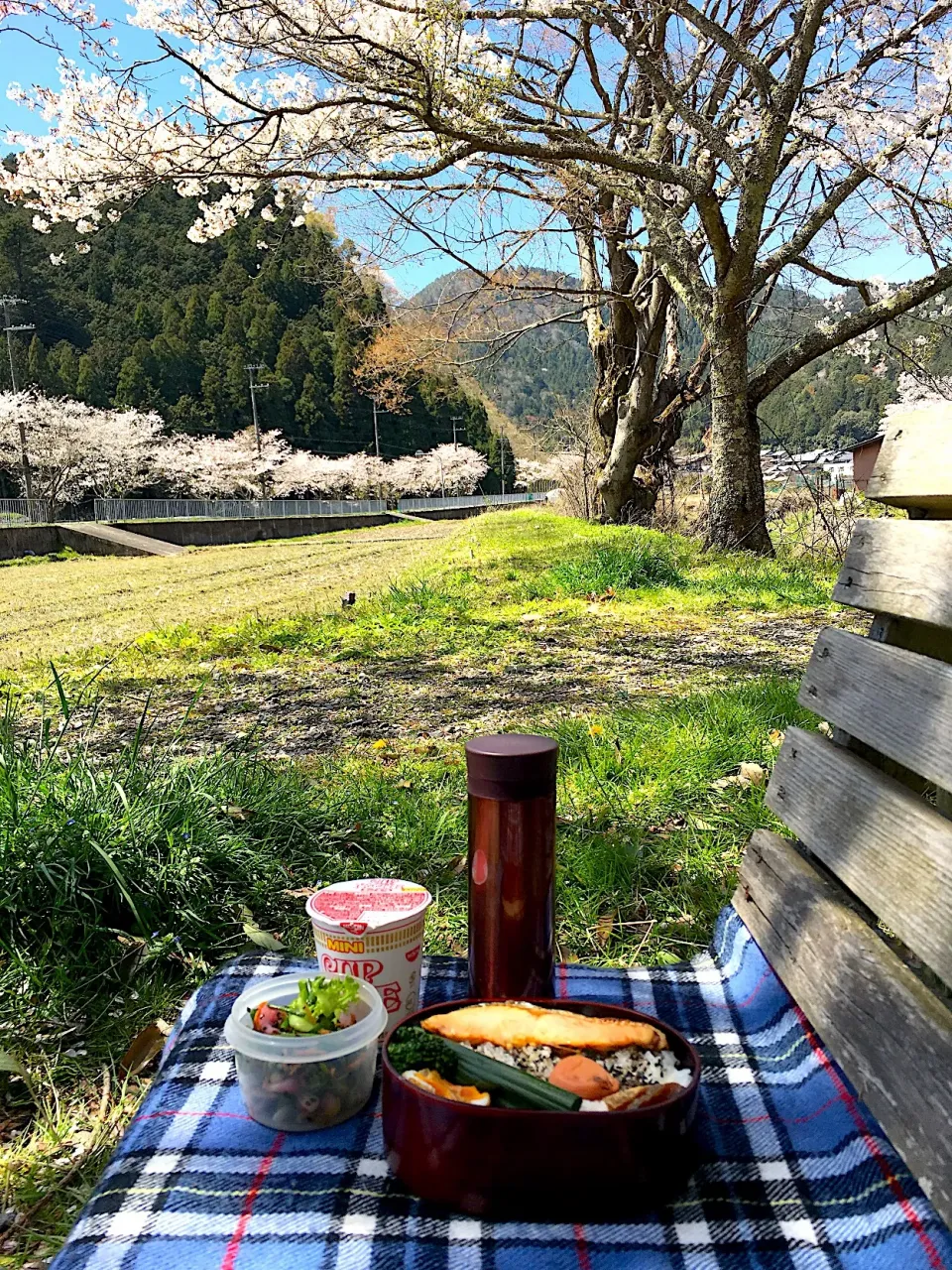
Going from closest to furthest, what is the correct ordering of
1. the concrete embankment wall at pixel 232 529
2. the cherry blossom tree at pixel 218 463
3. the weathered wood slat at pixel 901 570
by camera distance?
the weathered wood slat at pixel 901 570 < the concrete embankment wall at pixel 232 529 < the cherry blossom tree at pixel 218 463

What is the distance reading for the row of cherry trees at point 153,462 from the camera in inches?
1764

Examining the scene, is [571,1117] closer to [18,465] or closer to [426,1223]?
[426,1223]

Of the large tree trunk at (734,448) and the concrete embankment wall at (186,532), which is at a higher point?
the large tree trunk at (734,448)

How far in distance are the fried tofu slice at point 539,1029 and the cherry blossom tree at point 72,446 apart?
4597cm

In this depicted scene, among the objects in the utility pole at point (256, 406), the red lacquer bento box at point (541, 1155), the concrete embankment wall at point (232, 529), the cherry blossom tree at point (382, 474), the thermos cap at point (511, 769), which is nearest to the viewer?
the red lacquer bento box at point (541, 1155)

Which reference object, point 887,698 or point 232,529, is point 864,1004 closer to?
point 887,698

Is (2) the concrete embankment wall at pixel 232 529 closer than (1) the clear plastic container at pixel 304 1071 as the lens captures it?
No

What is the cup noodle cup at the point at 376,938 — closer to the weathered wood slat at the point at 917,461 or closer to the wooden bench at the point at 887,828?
the wooden bench at the point at 887,828

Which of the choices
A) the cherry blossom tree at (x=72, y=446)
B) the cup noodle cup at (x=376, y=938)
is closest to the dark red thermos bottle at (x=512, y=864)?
the cup noodle cup at (x=376, y=938)

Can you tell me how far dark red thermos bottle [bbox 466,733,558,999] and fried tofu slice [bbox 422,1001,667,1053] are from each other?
0.19m

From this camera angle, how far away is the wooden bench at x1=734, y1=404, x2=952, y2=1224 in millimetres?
1167

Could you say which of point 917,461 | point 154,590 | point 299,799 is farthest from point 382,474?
point 917,461

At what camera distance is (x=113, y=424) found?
48.8 metres

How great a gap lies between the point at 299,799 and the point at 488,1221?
1.70 meters
